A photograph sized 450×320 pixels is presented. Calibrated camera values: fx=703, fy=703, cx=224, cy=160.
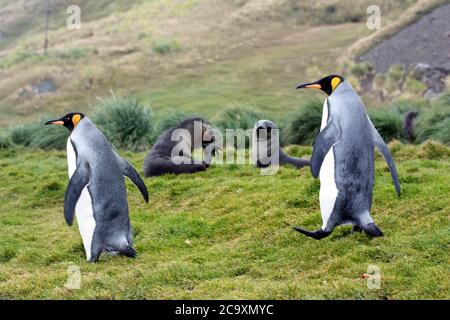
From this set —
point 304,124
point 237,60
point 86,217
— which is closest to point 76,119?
point 86,217

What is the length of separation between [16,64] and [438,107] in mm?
25688

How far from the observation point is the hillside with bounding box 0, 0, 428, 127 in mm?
26594

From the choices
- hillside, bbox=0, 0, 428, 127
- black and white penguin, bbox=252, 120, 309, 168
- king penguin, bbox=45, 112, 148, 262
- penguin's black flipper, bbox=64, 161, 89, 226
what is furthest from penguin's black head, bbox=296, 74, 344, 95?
hillside, bbox=0, 0, 428, 127

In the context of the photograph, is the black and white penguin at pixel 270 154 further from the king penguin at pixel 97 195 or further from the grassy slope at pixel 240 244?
the king penguin at pixel 97 195

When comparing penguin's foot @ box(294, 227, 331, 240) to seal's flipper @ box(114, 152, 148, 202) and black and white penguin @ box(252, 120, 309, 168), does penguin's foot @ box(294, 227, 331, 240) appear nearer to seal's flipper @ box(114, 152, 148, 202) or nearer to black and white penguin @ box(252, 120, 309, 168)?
seal's flipper @ box(114, 152, 148, 202)

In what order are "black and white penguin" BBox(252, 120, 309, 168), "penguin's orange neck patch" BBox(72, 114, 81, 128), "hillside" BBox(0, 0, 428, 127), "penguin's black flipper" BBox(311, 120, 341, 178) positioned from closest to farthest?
"penguin's black flipper" BBox(311, 120, 341, 178)
"penguin's orange neck patch" BBox(72, 114, 81, 128)
"black and white penguin" BBox(252, 120, 309, 168)
"hillside" BBox(0, 0, 428, 127)

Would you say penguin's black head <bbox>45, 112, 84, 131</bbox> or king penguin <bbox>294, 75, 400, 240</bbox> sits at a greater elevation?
penguin's black head <bbox>45, 112, 84, 131</bbox>

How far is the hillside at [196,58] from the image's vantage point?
26.6 m

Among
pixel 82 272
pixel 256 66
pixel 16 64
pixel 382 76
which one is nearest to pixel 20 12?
pixel 16 64

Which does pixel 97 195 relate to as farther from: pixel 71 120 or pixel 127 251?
pixel 71 120

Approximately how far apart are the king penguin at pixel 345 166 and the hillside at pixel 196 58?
487 inches

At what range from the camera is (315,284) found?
18.4 ft

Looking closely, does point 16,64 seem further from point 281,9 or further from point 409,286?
point 409,286
